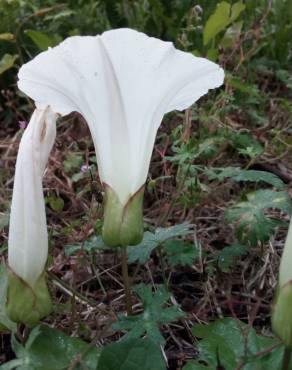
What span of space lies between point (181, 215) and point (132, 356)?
59cm

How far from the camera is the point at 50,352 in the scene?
936 mm

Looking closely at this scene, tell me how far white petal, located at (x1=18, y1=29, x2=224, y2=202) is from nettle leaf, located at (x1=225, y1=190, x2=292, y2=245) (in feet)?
0.74

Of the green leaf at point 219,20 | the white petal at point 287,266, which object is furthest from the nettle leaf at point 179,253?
the green leaf at point 219,20

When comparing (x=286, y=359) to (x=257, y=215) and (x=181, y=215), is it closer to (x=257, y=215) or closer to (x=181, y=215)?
(x=257, y=215)

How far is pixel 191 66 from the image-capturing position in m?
0.95

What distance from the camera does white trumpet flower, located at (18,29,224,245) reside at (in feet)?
2.96

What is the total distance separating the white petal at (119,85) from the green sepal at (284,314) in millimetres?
243

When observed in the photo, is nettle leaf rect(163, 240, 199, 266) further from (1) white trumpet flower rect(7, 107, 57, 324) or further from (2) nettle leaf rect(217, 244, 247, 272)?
(1) white trumpet flower rect(7, 107, 57, 324)

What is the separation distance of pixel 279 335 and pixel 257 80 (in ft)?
4.14

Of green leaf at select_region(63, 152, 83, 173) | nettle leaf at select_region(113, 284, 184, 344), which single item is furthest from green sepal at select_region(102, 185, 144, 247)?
green leaf at select_region(63, 152, 83, 173)

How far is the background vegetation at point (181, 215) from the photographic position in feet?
3.09

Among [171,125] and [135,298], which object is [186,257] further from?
[171,125]

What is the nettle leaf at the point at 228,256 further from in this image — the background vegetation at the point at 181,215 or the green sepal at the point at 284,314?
the green sepal at the point at 284,314

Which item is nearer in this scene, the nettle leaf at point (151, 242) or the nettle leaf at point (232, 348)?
the nettle leaf at point (232, 348)
